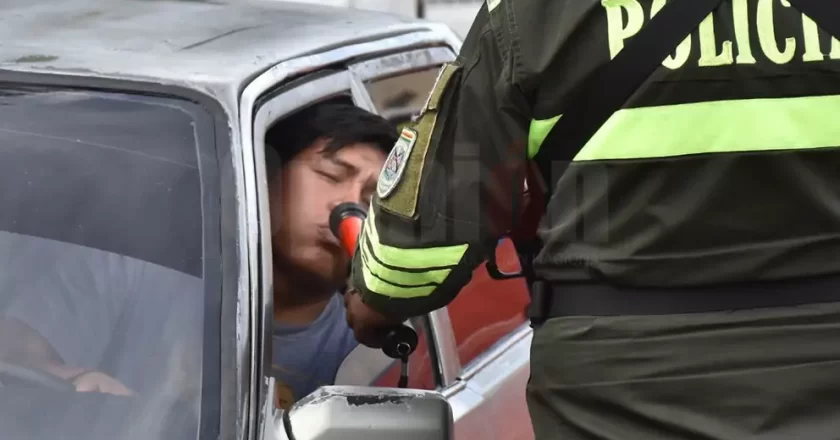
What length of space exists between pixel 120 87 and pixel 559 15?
76 cm

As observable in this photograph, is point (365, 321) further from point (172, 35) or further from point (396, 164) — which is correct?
point (172, 35)

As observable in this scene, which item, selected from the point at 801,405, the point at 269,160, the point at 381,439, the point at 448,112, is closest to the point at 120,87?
the point at 269,160

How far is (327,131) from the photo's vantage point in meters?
2.24

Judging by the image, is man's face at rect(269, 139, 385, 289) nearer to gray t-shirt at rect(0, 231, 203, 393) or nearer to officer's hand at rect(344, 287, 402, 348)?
officer's hand at rect(344, 287, 402, 348)

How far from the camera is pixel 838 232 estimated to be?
61.8 inches

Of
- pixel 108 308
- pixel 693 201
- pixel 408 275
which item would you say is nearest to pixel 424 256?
pixel 408 275

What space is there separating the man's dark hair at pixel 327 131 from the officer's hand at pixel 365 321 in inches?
12.6

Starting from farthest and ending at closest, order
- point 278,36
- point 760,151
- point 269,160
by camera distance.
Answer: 1. point 278,36
2. point 269,160
3. point 760,151

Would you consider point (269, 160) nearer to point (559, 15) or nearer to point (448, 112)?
point (448, 112)

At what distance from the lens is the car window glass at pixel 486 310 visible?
2521 mm

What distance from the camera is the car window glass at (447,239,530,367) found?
2.52 metres

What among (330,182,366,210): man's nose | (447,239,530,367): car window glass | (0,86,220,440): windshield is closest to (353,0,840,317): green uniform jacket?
(0,86,220,440): windshield

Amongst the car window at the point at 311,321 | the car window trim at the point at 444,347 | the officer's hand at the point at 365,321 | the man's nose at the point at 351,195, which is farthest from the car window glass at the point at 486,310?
the officer's hand at the point at 365,321

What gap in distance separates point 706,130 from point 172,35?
43.3 inches
